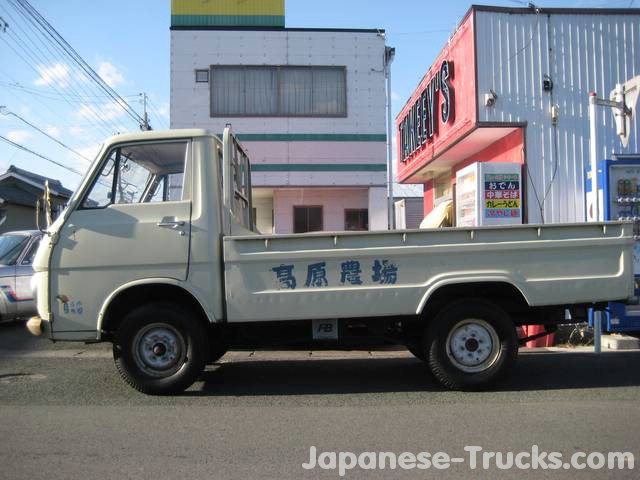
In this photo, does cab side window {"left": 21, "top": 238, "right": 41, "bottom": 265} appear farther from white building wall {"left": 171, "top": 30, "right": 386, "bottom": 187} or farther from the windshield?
white building wall {"left": 171, "top": 30, "right": 386, "bottom": 187}

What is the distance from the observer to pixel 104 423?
509 cm

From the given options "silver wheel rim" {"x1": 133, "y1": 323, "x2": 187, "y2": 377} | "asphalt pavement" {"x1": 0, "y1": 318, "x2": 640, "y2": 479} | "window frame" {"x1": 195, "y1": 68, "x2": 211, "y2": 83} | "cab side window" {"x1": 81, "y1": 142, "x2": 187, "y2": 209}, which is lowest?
"asphalt pavement" {"x1": 0, "y1": 318, "x2": 640, "y2": 479}

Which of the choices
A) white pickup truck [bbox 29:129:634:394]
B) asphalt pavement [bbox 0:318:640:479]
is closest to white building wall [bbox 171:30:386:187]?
asphalt pavement [bbox 0:318:640:479]

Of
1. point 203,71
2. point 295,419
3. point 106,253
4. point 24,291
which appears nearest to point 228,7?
point 203,71

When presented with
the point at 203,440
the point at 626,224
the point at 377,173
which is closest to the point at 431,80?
the point at 377,173

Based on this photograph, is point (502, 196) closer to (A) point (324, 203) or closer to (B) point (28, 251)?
(A) point (324, 203)

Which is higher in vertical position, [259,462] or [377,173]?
[377,173]

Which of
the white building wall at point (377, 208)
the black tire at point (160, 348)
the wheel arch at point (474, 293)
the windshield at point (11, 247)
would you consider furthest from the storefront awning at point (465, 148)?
the windshield at point (11, 247)

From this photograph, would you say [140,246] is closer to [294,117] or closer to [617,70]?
[617,70]

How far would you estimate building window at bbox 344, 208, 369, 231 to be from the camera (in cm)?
1847

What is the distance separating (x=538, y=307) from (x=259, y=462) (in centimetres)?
363

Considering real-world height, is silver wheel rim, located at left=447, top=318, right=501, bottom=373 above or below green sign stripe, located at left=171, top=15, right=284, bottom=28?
below

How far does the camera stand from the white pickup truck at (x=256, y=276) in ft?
19.1

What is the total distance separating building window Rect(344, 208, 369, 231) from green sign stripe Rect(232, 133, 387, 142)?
228 centimetres
